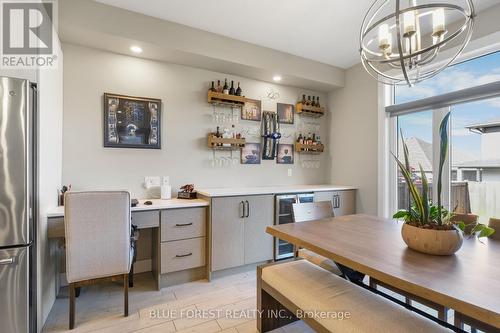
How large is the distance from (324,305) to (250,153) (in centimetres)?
243

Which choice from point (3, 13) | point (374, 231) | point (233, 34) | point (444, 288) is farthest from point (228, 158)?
point (444, 288)

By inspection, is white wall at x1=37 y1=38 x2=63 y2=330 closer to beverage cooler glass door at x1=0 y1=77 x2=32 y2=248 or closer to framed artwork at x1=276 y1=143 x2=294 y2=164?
beverage cooler glass door at x1=0 y1=77 x2=32 y2=248

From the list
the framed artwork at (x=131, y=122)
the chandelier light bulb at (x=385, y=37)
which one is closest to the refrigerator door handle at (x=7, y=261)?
the framed artwork at (x=131, y=122)

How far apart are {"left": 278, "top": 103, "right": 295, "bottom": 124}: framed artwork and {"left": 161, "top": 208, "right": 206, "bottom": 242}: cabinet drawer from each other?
1933 mm

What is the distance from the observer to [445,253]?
130 cm

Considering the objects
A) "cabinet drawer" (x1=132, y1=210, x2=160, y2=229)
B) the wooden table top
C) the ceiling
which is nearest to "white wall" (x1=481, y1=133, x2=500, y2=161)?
the ceiling

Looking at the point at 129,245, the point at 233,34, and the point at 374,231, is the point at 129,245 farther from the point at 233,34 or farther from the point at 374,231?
the point at 233,34

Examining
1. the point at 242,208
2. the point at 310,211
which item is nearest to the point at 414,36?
the point at 310,211

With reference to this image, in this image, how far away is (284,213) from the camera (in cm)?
311

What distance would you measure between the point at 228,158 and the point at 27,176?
2126 millimetres

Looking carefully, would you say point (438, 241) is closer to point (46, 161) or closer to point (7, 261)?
point (7, 261)

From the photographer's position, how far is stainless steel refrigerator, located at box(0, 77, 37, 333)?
1586mm

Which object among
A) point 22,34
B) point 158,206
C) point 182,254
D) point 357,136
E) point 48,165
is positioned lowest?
point 182,254

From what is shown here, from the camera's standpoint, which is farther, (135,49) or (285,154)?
(285,154)
